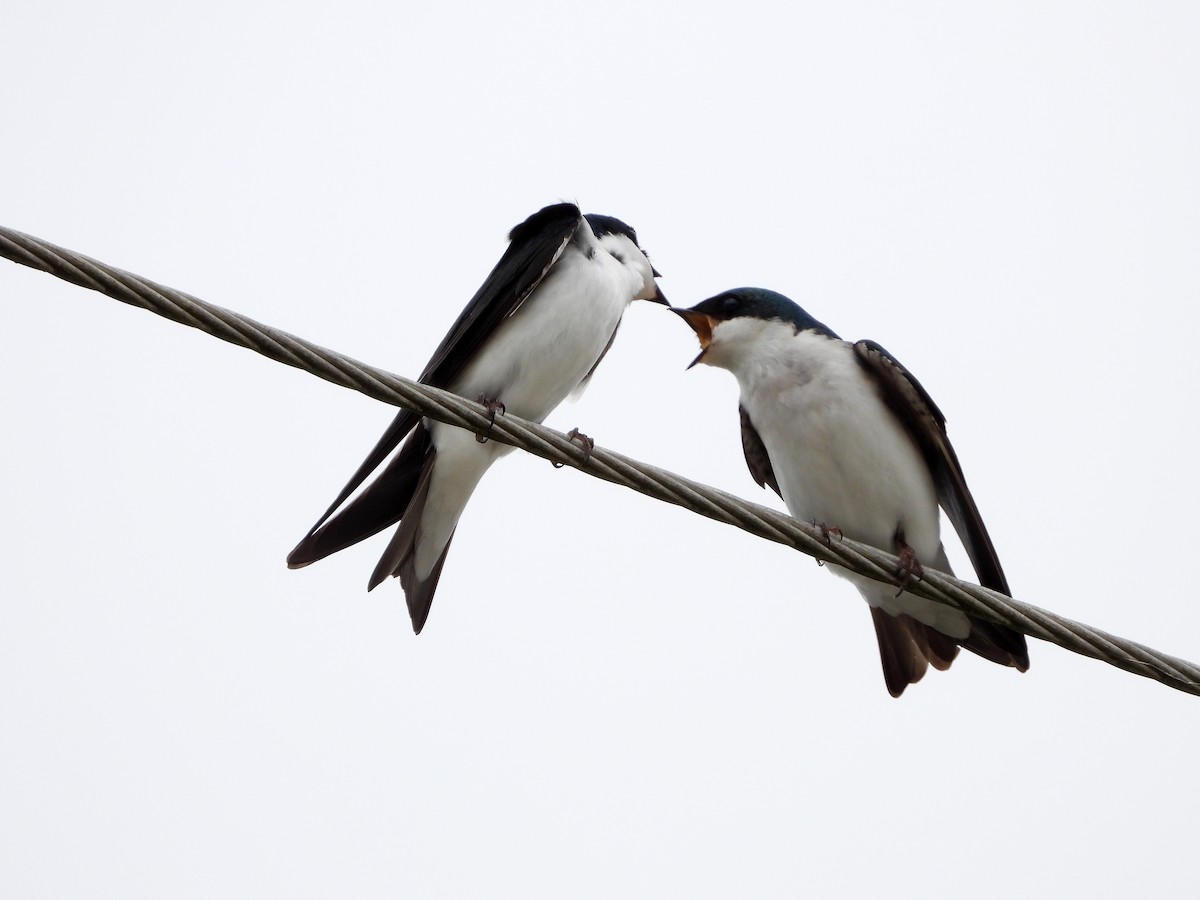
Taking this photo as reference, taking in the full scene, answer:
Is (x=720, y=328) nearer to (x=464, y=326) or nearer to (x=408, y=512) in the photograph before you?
(x=464, y=326)

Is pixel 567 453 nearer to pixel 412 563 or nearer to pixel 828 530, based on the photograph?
pixel 828 530

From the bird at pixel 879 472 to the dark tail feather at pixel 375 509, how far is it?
1190 millimetres

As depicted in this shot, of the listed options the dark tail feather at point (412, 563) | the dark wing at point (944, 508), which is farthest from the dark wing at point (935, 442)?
the dark tail feather at point (412, 563)

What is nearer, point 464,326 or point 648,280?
point 464,326

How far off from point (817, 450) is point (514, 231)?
1243 mm

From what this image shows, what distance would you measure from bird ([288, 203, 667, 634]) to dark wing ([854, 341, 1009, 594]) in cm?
89

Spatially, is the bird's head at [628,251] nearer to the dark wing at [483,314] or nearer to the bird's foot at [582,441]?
the dark wing at [483,314]

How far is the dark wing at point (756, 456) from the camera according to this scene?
4.96m

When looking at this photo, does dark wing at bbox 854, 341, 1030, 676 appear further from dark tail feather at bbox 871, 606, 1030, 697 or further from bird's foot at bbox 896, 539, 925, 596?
bird's foot at bbox 896, 539, 925, 596

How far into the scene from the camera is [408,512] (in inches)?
170

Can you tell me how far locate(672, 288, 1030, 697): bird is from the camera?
444cm

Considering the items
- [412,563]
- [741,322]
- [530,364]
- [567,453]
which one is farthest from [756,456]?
[567,453]

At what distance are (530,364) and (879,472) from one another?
3.90 feet

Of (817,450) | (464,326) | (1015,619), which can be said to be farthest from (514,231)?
(1015,619)
